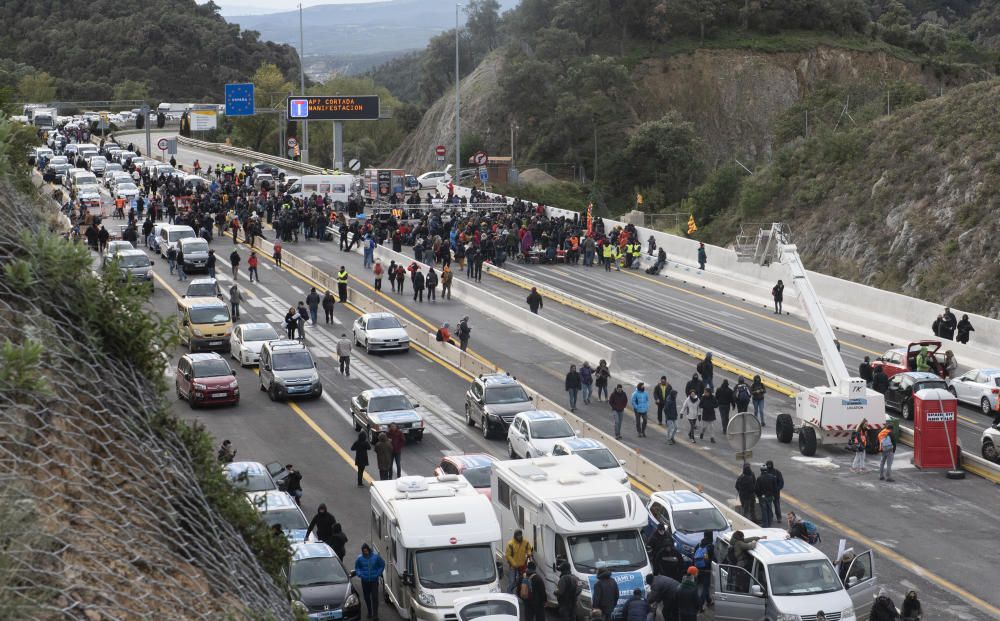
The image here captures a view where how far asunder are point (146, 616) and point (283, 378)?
2428 centimetres

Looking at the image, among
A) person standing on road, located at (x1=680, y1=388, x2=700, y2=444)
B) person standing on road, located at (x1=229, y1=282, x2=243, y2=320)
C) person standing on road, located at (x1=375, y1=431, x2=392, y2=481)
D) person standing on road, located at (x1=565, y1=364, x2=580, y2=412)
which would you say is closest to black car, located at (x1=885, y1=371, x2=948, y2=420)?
person standing on road, located at (x1=680, y1=388, x2=700, y2=444)

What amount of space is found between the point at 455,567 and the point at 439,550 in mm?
→ 324

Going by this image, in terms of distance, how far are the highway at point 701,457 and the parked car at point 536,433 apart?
1660mm

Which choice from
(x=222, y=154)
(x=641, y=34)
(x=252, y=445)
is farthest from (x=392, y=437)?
(x=641, y=34)

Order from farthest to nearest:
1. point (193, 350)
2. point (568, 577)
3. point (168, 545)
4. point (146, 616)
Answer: point (193, 350)
point (568, 577)
point (168, 545)
point (146, 616)

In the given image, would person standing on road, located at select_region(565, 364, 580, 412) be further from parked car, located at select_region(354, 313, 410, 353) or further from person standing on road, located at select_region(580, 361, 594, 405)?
parked car, located at select_region(354, 313, 410, 353)

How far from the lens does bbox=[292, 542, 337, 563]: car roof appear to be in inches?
725

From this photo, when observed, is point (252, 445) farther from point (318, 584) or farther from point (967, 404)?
point (967, 404)

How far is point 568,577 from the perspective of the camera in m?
17.6

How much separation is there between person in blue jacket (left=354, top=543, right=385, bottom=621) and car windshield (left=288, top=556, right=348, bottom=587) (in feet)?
0.87

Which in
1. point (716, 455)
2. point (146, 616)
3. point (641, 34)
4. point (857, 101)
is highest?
point (641, 34)

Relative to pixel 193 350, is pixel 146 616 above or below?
above

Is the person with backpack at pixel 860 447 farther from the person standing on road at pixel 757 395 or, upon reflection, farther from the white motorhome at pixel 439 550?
the white motorhome at pixel 439 550

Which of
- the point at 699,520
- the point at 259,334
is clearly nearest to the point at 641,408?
the point at 699,520
